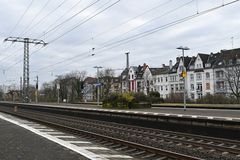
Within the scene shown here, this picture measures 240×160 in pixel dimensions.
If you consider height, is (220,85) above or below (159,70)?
below

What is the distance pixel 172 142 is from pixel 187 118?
14.1 feet

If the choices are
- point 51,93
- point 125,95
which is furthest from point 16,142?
point 51,93

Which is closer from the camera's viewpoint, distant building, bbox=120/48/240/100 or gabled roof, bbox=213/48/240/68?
gabled roof, bbox=213/48/240/68

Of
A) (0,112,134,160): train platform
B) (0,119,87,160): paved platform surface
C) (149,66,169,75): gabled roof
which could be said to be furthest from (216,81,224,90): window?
(0,119,87,160): paved platform surface

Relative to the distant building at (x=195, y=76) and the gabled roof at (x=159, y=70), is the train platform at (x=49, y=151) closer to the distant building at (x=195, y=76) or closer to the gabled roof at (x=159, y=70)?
the distant building at (x=195, y=76)

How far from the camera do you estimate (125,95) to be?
49594mm

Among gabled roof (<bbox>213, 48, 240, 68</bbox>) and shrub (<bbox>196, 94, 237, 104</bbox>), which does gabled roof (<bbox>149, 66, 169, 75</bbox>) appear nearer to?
gabled roof (<bbox>213, 48, 240, 68</bbox>)

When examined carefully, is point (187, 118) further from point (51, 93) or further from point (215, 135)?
point (51, 93)

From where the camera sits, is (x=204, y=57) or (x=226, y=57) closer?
(x=226, y=57)

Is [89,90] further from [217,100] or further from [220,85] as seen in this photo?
[217,100]

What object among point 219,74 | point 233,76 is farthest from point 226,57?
point 233,76

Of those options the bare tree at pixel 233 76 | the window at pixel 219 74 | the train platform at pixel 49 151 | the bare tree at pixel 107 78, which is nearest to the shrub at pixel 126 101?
the bare tree at pixel 233 76

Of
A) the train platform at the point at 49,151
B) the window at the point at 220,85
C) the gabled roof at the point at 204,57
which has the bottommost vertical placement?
the train platform at the point at 49,151

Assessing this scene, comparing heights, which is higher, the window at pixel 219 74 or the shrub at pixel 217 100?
the window at pixel 219 74
